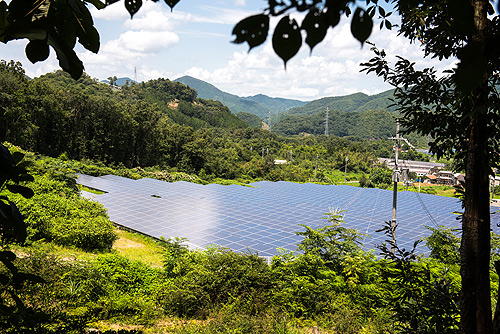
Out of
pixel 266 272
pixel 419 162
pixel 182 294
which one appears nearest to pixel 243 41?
pixel 182 294

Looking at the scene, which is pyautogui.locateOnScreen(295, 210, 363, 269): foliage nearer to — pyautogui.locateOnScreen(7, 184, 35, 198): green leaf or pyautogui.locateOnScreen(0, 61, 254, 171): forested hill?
pyautogui.locateOnScreen(7, 184, 35, 198): green leaf

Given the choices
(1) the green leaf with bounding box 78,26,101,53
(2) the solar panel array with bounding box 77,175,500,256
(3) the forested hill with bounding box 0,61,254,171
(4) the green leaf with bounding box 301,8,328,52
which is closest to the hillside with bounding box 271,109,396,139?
(3) the forested hill with bounding box 0,61,254,171

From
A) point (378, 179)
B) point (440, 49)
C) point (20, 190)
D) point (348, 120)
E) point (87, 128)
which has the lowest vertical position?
point (378, 179)

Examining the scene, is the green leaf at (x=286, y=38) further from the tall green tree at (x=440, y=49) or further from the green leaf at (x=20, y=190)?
the green leaf at (x=20, y=190)

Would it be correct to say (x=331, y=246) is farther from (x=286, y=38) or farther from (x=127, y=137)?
(x=127, y=137)

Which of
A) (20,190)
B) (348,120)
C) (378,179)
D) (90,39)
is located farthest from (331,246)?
(348,120)

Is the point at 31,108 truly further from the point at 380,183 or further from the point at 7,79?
the point at 380,183
